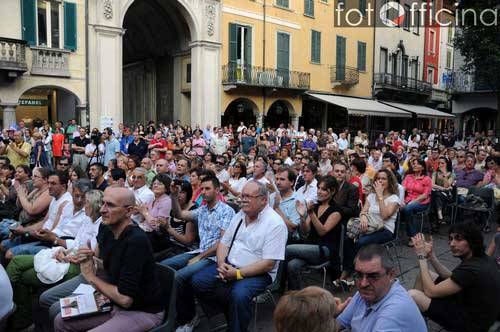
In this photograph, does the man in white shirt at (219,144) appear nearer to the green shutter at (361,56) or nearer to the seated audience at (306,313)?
the seated audience at (306,313)

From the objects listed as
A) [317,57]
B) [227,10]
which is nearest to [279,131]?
[227,10]

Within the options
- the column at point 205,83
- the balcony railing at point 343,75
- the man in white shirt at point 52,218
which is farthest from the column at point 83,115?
the balcony railing at point 343,75

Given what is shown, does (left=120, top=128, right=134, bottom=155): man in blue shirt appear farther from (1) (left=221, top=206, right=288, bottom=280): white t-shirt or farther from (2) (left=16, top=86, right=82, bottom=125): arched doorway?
(1) (left=221, top=206, right=288, bottom=280): white t-shirt

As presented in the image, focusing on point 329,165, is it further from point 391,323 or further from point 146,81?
point 146,81

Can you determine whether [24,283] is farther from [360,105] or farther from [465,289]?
[360,105]

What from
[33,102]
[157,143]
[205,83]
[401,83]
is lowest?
Answer: [157,143]

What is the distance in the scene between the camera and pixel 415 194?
287 inches

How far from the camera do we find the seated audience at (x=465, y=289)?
10.5ft

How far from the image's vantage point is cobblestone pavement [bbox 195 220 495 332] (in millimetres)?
4285

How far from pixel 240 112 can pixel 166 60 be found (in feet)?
14.3

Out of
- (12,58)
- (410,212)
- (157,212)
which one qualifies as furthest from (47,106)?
(410,212)

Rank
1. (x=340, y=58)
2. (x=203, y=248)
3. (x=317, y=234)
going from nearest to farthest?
1. (x=203, y=248)
2. (x=317, y=234)
3. (x=340, y=58)

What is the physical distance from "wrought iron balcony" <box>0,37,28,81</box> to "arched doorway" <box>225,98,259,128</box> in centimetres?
957

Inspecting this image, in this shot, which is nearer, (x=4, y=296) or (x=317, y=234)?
(x=4, y=296)
